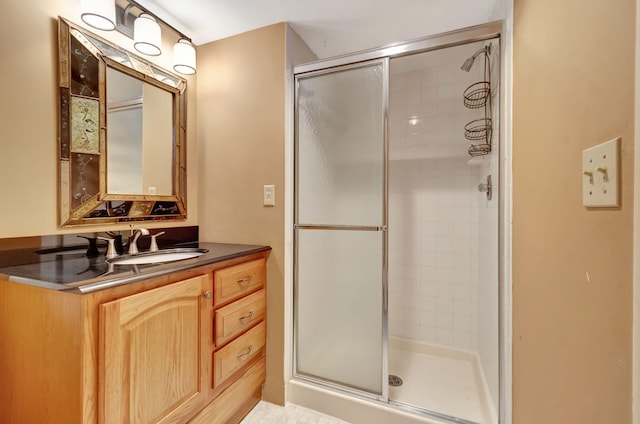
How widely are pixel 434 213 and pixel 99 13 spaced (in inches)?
90.5

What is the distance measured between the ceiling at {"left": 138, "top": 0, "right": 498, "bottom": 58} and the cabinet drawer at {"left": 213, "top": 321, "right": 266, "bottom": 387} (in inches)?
69.6

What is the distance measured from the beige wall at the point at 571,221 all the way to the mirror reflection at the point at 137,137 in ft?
5.90

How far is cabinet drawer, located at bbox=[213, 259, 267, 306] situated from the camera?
49.4 inches

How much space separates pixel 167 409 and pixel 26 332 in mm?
549

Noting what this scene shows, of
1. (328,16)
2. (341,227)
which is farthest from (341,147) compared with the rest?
(328,16)

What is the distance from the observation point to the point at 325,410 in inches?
60.2

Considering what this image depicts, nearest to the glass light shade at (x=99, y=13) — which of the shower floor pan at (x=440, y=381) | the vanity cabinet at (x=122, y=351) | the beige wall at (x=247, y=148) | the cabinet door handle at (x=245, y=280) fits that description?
the beige wall at (x=247, y=148)

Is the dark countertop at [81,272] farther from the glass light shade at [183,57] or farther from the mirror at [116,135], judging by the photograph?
the glass light shade at [183,57]

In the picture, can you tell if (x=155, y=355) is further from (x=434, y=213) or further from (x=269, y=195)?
(x=434, y=213)

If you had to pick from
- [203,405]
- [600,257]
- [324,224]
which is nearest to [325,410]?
[203,405]

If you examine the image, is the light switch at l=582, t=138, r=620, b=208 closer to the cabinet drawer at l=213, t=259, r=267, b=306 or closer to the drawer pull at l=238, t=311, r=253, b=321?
the cabinet drawer at l=213, t=259, r=267, b=306

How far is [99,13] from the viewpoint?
1185mm

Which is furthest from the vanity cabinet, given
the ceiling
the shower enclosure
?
the ceiling

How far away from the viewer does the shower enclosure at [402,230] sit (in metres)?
1.47
